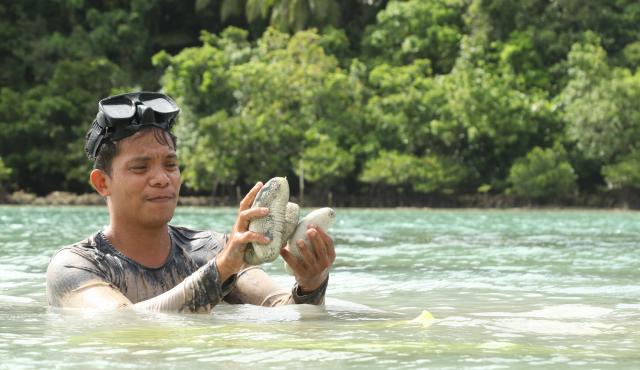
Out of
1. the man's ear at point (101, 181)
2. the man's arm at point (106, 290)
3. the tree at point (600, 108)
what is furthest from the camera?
the tree at point (600, 108)

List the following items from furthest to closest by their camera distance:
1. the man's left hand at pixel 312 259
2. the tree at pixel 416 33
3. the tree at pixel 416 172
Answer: the tree at pixel 416 33, the tree at pixel 416 172, the man's left hand at pixel 312 259

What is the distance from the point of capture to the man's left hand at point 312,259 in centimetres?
468

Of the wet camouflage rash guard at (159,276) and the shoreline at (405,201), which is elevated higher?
the wet camouflage rash guard at (159,276)

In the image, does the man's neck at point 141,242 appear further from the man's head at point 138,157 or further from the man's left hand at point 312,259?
the man's left hand at point 312,259

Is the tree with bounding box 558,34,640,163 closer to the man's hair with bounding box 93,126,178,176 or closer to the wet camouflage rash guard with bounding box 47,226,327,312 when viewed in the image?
the wet camouflage rash guard with bounding box 47,226,327,312

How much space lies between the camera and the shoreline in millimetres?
43094

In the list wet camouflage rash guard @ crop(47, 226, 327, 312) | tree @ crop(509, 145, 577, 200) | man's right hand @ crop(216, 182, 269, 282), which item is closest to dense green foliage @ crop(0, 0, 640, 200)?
tree @ crop(509, 145, 577, 200)

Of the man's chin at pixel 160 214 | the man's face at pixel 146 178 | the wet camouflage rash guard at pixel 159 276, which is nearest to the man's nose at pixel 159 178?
the man's face at pixel 146 178

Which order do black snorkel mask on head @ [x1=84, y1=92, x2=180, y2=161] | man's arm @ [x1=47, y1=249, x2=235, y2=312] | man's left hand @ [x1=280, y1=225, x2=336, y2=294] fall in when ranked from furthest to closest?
black snorkel mask on head @ [x1=84, y1=92, x2=180, y2=161] → man's left hand @ [x1=280, y1=225, x2=336, y2=294] → man's arm @ [x1=47, y1=249, x2=235, y2=312]

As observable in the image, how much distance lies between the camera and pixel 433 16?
47969mm

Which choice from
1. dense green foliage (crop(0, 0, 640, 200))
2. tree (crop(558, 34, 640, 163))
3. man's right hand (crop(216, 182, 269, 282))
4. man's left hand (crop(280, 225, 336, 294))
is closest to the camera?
man's right hand (crop(216, 182, 269, 282))

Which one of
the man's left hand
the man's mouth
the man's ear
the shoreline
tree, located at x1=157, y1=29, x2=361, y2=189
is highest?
tree, located at x1=157, y1=29, x2=361, y2=189

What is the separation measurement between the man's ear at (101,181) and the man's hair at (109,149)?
0.02m

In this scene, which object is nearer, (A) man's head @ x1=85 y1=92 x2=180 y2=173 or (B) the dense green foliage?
(A) man's head @ x1=85 y1=92 x2=180 y2=173
